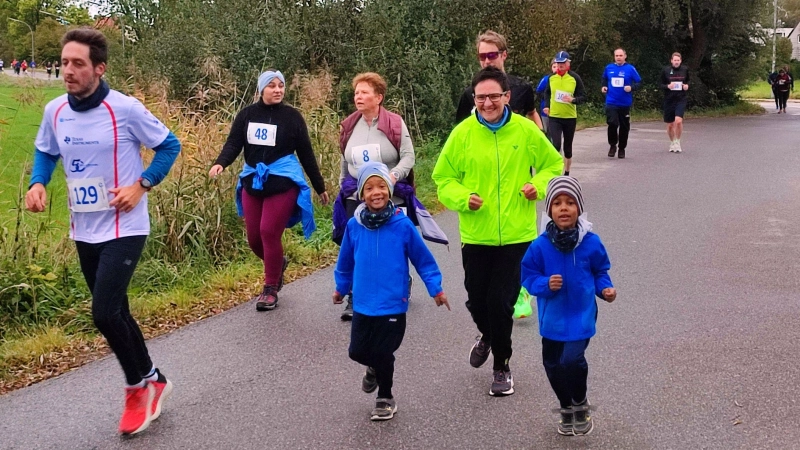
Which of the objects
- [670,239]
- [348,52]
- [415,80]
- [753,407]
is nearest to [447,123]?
[415,80]

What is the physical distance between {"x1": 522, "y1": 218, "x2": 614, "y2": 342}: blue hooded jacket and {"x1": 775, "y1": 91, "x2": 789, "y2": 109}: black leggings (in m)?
33.9

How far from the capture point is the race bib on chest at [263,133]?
6848 millimetres

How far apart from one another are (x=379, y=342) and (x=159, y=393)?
4.03 feet

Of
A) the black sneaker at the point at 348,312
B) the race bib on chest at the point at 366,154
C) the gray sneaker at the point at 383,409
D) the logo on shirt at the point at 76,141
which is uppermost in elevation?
the logo on shirt at the point at 76,141

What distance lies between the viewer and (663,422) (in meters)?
4.56

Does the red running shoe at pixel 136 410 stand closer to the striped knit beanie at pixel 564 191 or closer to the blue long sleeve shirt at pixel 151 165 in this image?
the blue long sleeve shirt at pixel 151 165

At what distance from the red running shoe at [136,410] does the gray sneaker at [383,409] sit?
1158 millimetres

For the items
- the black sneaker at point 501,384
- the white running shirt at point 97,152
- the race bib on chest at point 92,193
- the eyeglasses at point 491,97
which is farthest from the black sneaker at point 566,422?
the race bib on chest at point 92,193

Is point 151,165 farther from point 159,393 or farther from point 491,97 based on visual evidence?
point 491,97

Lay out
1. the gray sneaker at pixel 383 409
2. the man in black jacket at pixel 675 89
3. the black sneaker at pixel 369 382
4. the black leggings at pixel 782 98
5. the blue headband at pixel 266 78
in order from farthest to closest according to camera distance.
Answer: the black leggings at pixel 782 98 < the man in black jacket at pixel 675 89 < the blue headband at pixel 266 78 < the black sneaker at pixel 369 382 < the gray sneaker at pixel 383 409

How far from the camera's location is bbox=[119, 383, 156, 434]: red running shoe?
179 inches

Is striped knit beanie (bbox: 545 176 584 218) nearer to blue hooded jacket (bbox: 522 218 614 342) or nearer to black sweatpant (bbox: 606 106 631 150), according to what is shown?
blue hooded jacket (bbox: 522 218 614 342)

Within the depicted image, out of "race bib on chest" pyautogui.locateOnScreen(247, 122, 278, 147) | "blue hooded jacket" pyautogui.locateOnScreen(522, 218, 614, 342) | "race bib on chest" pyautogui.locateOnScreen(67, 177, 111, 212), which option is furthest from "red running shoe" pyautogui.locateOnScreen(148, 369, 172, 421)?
"race bib on chest" pyautogui.locateOnScreen(247, 122, 278, 147)

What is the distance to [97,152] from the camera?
4.46 meters
